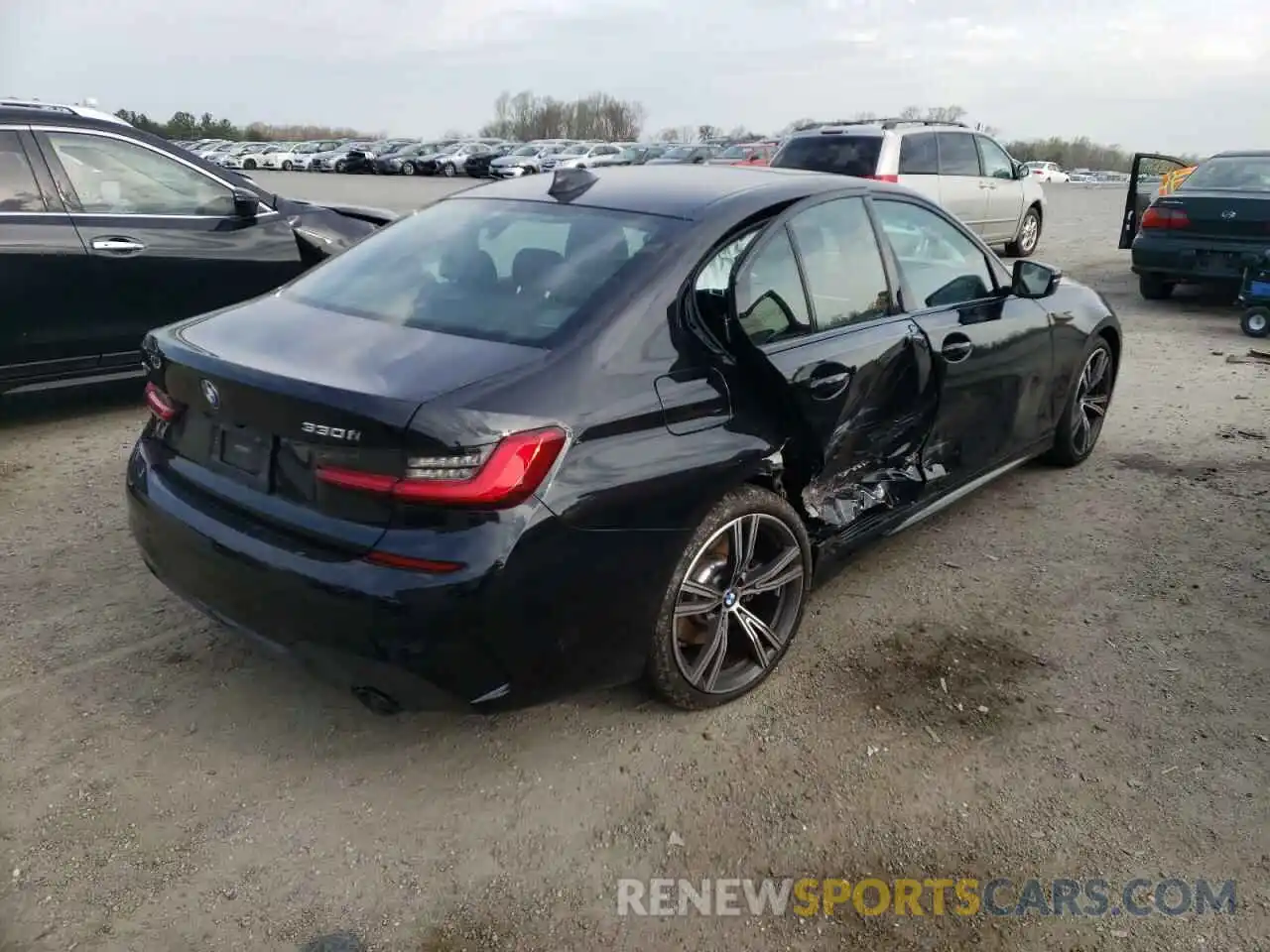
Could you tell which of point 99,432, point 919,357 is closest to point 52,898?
point 919,357

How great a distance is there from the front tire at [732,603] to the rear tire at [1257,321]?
7.39 m

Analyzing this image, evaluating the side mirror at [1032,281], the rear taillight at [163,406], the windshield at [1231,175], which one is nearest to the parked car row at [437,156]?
the windshield at [1231,175]

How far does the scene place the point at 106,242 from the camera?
552 cm

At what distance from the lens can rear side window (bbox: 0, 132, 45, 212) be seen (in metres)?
5.25

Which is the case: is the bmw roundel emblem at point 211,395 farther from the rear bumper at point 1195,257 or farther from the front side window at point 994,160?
the front side window at point 994,160

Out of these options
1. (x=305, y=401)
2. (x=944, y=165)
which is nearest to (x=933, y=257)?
(x=305, y=401)

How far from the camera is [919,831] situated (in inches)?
104

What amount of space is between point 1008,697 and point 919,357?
129 centimetres

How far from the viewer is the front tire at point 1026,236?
13.5 metres

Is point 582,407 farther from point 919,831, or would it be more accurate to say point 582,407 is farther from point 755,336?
point 919,831

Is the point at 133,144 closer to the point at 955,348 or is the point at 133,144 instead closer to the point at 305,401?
the point at 305,401

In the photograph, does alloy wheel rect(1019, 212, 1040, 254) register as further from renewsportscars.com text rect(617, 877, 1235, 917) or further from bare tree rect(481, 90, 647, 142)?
bare tree rect(481, 90, 647, 142)

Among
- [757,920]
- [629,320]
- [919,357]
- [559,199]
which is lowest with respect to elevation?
[757,920]

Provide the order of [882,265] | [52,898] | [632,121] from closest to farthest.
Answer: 1. [52,898]
2. [882,265]
3. [632,121]
